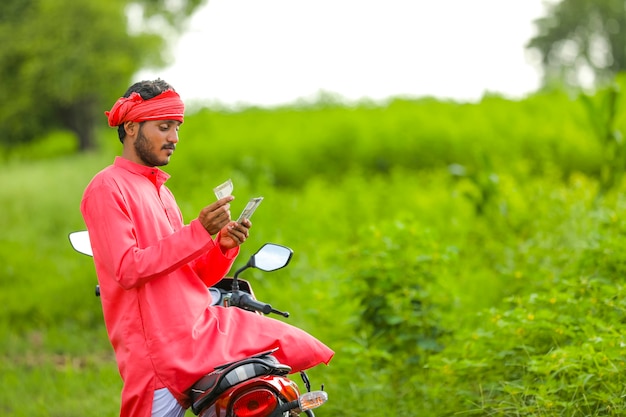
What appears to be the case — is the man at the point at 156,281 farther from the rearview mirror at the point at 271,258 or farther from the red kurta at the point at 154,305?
the rearview mirror at the point at 271,258

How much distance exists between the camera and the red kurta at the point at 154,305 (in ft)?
10.2

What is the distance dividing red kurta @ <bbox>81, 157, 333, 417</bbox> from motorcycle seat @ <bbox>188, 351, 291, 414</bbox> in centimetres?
3

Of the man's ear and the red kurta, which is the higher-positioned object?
the man's ear

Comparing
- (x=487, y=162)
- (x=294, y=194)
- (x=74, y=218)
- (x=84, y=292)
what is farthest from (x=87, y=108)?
(x=487, y=162)

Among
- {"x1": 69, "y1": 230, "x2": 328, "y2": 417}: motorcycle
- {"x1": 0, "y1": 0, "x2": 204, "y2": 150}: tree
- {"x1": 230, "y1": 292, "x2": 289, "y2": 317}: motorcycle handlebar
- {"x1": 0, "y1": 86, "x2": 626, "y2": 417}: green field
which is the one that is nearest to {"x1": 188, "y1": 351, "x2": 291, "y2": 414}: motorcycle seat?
{"x1": 69, "y1": 230, "x2": 328, "y2": 417}: motorcycle

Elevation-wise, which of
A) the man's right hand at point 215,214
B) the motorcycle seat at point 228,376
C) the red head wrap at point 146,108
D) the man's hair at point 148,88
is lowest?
the motorcycle seat at point 228,376

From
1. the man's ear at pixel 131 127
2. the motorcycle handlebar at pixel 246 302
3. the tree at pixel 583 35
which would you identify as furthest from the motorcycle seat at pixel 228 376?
the tree at pixel 583 35

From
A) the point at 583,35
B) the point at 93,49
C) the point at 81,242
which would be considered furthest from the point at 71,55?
the point at 81,242

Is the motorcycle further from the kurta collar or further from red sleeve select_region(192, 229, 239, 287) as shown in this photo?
the kurta collar

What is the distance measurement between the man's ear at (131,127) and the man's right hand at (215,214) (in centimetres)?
45

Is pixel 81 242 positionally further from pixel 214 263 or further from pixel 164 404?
pixel 164 404

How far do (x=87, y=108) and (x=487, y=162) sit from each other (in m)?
24.8

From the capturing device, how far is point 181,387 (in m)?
3.20

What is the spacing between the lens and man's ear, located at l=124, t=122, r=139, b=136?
10.9 ft
